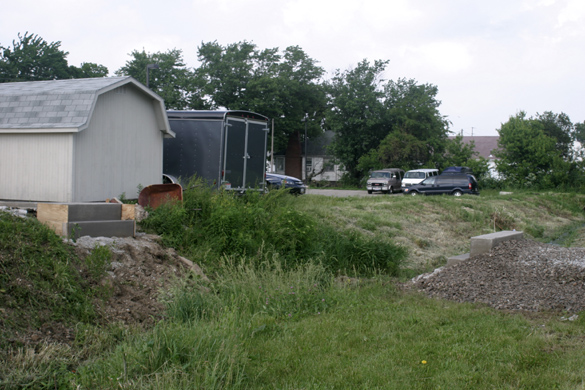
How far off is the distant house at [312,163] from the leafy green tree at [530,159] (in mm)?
16734

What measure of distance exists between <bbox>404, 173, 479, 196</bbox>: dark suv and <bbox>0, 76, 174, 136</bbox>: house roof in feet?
74.3

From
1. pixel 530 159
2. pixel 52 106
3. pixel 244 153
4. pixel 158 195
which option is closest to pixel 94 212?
pixel 158 195

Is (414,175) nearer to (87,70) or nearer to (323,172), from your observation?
(323,172)

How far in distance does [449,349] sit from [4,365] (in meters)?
3.91

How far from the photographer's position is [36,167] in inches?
407

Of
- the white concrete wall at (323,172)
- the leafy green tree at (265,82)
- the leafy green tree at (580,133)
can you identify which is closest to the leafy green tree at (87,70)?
the leafy green tree at (265,82)

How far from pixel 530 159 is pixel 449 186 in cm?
1352

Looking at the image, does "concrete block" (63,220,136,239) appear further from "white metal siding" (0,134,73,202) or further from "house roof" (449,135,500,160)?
"house roof" (449,135,500,160)

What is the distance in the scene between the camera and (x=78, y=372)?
415 centimetres

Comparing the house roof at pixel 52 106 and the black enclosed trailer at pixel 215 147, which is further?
the black enclosed trailer at pixel 215 147

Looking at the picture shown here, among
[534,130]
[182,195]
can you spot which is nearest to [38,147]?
[182,195]

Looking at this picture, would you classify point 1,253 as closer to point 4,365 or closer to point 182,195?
point 4,365

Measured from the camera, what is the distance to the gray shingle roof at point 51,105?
10.2 meters

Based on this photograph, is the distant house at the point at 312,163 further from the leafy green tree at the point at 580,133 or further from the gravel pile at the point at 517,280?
the leafy green tree at the point at 580,133
